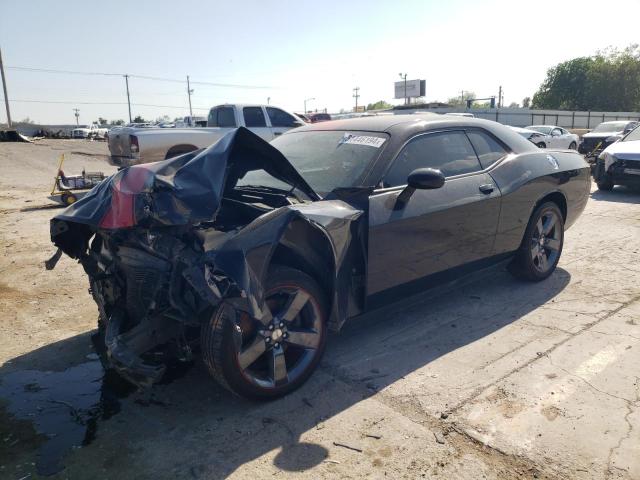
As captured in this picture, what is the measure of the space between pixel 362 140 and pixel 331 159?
287 millimetres

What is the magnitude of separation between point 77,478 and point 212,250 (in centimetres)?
127

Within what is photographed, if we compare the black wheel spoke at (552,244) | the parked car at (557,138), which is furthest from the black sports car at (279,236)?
the parked car at (557,138)

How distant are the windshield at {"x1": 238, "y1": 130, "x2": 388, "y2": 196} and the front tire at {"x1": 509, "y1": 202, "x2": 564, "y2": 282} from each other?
197cm

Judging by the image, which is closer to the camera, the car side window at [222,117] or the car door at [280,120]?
the car side window at [222,117]

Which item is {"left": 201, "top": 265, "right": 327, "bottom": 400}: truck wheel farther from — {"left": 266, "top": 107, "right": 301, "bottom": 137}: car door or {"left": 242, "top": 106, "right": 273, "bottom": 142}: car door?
{"left": 266, "top": 107, "right": 301, "bottom": 137}: car door

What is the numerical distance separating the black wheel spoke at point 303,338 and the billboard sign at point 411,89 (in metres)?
72.8

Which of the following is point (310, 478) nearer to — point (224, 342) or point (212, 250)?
point (224, 342)

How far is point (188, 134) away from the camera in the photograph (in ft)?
34.7

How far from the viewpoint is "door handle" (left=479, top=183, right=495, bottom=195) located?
13.9ft

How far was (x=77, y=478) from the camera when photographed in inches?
95.0

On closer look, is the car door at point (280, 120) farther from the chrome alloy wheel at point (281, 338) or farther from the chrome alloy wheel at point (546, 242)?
the chrome alloy wheel at point (281, 338)

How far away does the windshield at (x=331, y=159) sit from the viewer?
3664 mm

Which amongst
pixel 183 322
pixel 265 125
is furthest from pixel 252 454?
pixel 265 125

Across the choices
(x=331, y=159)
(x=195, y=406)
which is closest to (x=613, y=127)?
(x=331, y=159)
